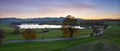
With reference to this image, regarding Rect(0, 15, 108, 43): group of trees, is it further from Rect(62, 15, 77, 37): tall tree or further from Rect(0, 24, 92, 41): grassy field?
Rect(0, 24, 92, 41): grassy field

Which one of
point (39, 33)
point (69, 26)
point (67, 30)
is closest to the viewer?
point (39, 33)

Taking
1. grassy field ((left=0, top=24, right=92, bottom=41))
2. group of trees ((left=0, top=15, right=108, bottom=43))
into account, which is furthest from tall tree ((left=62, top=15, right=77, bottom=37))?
grassy field ((left=0, top=24, right=92, bottom=41))

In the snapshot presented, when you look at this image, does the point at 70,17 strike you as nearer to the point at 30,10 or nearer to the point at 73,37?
the point at 73,37

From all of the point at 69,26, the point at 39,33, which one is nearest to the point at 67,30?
the point at 69,26

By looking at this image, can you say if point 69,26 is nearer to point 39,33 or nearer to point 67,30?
point 67,30

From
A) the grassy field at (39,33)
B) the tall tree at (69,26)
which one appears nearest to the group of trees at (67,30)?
the tall tree at (69,26)

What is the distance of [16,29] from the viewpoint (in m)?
15.0

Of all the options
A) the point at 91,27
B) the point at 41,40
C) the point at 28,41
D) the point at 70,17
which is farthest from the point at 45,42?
the point at 91,27

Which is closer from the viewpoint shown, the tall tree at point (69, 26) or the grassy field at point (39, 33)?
the grassy field at point (39, 33)

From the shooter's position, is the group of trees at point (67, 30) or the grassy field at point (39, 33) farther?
→ the group of trees at point (67, 30)

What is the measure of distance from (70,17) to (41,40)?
8.96 ft

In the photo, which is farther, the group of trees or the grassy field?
→ the group of trees

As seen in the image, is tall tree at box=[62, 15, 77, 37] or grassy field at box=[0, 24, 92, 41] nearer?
grassy field at box=[0, 24, 92, 41]

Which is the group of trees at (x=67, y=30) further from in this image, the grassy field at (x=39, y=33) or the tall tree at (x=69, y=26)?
the grassy field at (x=39, y=33)
